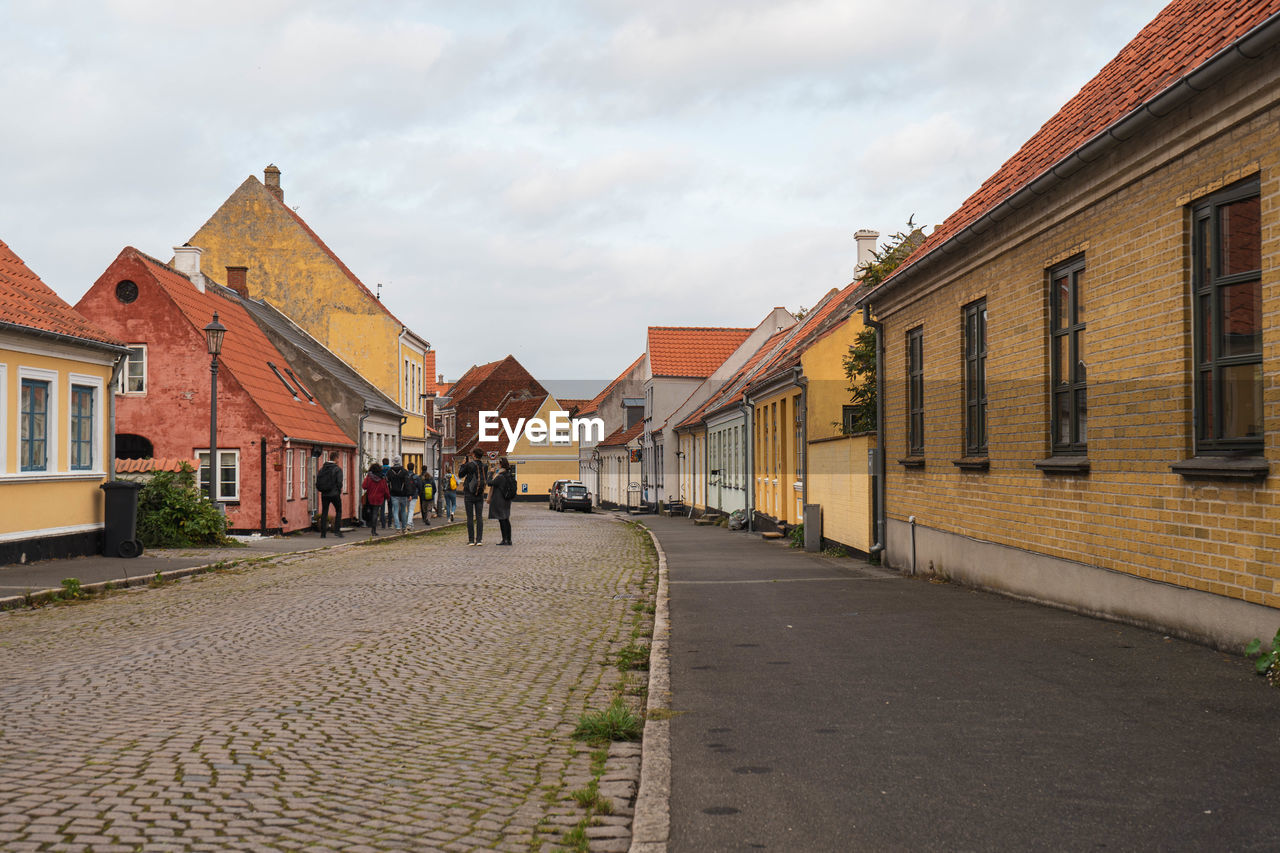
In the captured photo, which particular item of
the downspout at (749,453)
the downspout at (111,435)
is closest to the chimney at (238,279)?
the downspout at (749,453)

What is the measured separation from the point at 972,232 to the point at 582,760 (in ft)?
29.6

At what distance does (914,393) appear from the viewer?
17516 millimetres

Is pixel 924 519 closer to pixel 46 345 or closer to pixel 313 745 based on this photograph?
pixel 313 745

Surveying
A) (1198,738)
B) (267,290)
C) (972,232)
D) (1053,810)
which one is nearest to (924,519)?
(972,232)

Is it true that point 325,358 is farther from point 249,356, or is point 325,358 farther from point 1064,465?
point 1064,465

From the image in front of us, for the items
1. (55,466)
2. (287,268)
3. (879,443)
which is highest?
(287,268)

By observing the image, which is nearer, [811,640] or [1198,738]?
[1198,738]

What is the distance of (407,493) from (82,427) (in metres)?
13.6

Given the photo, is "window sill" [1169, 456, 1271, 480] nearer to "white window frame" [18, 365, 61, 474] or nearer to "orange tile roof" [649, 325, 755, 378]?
"white window frame" [18, 365, 61, 474]

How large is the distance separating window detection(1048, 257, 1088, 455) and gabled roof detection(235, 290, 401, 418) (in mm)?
28726

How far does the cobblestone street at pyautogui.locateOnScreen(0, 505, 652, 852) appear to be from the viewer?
478 cm

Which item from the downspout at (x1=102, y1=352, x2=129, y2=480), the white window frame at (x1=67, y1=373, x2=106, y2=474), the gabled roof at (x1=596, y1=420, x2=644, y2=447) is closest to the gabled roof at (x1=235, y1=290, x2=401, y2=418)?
the downspout at (x1=102, y1=352, x2=129, y2=480)

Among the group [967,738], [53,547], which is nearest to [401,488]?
[53,547]

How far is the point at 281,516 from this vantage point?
96.0ft
